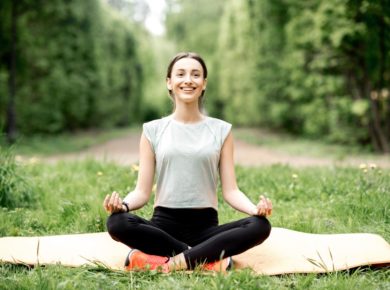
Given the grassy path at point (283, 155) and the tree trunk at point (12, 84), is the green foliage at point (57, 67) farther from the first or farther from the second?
the grassy path at point (283, 155)

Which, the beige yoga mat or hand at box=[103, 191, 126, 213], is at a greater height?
hand at box=[103, 191, 126, 213]

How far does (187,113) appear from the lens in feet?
10.0

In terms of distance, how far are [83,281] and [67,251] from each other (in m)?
0.62

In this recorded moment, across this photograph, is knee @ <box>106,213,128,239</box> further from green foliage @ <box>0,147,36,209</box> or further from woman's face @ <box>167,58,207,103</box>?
green foliage @ <box>0,147,36,209</box>

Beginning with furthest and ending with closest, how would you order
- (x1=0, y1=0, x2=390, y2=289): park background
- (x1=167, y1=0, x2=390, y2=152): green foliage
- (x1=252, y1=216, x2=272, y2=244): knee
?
(x1=167, y1=0, x2=390, y2=152): green foliage, (x1=0, y1=0, x2=390, y2=289): park background, (x1=252, y1=216, x2=272, y2=244): knee

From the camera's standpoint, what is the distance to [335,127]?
1302 cm

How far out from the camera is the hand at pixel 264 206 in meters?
2.60

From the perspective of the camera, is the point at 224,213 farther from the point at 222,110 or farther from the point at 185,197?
the point at 222,110

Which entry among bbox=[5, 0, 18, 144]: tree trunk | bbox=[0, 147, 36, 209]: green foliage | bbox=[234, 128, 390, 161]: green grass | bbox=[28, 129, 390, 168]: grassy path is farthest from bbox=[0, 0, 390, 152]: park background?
bbox=[0, 147, 36, 209]: green foliage

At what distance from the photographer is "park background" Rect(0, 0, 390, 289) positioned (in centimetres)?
372

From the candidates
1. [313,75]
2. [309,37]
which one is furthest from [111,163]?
[313,75]

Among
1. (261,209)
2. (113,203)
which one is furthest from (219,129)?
(113,203)

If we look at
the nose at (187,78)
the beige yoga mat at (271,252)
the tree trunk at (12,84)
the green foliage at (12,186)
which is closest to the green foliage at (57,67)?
the tree trunk at (12,84)

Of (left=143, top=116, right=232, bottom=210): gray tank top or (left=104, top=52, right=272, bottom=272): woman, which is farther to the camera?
(left=143, top=116, right=232, bottom=210): gray tank top
